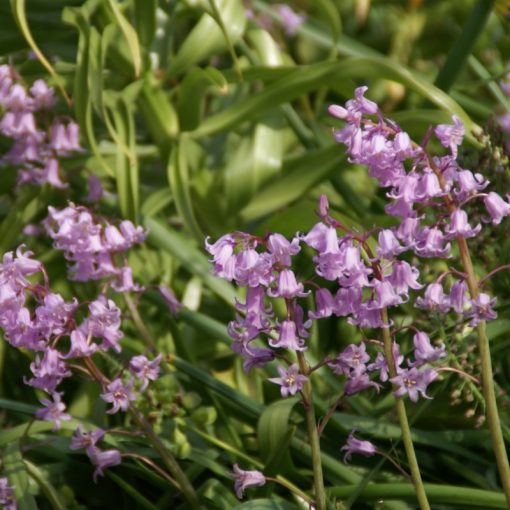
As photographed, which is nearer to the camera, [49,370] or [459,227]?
[459,227]

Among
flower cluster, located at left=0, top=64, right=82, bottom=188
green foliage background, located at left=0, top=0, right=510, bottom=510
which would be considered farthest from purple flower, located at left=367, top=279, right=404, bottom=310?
flower cluster, located at left=0, top=64, right=82, bottom=188

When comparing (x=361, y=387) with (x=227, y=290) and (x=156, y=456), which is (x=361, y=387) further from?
(x=227, y=290)

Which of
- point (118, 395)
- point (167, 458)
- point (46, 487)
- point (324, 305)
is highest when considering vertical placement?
point (324, 305)

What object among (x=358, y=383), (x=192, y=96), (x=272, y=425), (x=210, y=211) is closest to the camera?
(x=358, y=383)

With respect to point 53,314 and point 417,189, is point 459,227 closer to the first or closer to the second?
point 417,189

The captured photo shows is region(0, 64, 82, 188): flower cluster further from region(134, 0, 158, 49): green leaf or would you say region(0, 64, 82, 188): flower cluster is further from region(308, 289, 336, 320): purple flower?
region(308, 289, 336, 320): purple flower

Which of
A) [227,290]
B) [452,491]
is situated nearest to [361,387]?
[452,491]

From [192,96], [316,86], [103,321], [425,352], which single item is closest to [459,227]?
[425,352]
